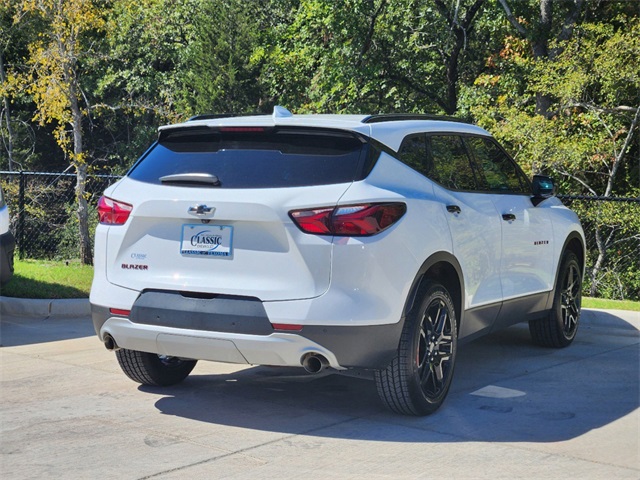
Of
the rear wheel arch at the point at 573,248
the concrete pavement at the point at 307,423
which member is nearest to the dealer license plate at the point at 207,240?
the concrete pavement at the point at 307,423

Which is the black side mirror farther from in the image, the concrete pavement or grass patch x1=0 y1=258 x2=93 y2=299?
grass patch x1=0 y1=258 x2=93 y2=299

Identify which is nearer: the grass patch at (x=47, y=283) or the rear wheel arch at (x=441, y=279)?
the rear wheel arch at (x=441, y=279)

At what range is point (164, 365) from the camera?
6484mm

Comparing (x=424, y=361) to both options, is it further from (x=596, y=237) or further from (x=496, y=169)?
(x=596, y=237)

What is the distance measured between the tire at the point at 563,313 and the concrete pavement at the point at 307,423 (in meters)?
0.23

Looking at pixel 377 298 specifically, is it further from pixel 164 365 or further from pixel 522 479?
A: pixel 164 365

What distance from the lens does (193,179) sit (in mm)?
5574

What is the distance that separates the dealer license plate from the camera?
17.5ft

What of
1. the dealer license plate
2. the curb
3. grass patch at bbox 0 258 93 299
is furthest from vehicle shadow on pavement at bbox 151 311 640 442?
grass patch at bbox 0 258 93 299

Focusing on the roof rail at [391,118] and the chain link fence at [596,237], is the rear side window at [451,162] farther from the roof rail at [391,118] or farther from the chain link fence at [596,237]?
the chain link fence at [596,237]

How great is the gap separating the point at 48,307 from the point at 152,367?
3989 mm

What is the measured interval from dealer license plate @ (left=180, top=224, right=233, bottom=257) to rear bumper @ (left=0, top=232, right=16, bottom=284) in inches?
165

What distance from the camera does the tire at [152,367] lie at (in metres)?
6.29

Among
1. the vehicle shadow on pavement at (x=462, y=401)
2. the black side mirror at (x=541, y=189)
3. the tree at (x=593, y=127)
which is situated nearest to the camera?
the vehicle shadow on pavement at (x=462, y=401)
